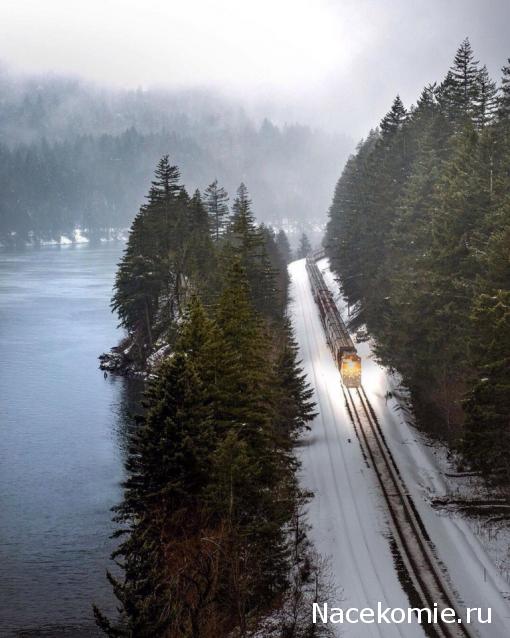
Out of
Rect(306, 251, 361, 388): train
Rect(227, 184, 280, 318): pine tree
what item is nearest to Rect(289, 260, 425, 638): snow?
Rect(306, 251, 361, 388): train

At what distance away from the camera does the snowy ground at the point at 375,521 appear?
22719 mm

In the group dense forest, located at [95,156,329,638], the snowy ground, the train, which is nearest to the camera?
dense forest, located at [95,156,329,638]

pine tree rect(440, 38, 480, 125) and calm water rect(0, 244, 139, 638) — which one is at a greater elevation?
pine tree rect(440, 38, 480, 125)

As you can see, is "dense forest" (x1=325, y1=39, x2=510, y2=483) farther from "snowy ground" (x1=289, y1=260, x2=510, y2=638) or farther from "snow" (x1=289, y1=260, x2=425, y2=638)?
"snow" (x1=289, y1=260, x2=425, y2=638)

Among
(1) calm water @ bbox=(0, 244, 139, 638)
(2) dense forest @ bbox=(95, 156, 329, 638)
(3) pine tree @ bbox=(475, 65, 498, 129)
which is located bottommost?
(1) calm water @ bbox=(0, 244, 139, 638)

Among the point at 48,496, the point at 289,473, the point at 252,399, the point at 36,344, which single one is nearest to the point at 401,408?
the point at 289,473

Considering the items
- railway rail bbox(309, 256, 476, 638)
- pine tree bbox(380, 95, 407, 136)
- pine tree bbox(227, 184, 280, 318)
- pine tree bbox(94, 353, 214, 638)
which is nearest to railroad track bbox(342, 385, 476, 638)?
railway rail bbox(309, 256, 476, 638)

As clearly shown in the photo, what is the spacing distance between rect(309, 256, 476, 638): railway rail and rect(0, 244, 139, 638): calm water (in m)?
13.3

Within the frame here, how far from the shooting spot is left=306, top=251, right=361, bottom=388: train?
5025 centimetres

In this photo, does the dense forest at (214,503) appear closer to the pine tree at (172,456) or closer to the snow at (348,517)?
the pine tree at (172,456)

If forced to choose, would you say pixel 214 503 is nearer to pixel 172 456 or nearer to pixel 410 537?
pixel 172 456

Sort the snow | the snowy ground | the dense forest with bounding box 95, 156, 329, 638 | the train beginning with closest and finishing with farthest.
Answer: the dense forest with bounding box 95, 156, 329, 638, the snowy ground, the snow, the train

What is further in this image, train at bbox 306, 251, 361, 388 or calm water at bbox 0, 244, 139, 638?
train at bbox 306, 251, 361, 388

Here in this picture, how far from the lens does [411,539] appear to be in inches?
1061
